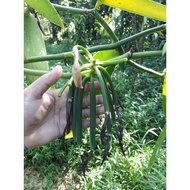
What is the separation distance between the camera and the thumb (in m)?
0.49

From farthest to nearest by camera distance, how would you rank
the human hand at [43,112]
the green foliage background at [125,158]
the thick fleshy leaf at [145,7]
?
the green foliage background at [125,158]
the human hand at [43,112]
the thick fleshy leaf at [145,7]

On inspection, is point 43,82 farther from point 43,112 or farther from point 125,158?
point 125,158

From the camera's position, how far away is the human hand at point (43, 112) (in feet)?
1.85

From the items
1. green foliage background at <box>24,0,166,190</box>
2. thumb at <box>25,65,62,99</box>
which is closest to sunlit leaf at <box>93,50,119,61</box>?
thumb at <box>25,65,62,99</box>

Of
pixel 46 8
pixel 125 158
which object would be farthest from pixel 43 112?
pixel 125 158

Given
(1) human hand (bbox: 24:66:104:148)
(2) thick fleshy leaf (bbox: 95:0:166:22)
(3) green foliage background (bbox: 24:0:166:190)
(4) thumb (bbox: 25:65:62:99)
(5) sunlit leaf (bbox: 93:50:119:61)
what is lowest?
(3) green foliage background (bbox: 24:0:166:190)

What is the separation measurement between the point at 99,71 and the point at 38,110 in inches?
9.7

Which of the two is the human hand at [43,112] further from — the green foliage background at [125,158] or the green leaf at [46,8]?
the green foliage background at [125,158]

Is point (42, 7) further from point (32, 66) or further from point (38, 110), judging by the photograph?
point (38, 110)

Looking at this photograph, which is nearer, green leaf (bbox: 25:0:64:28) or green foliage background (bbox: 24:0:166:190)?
green leaf (bbox: 25:0:64:28)

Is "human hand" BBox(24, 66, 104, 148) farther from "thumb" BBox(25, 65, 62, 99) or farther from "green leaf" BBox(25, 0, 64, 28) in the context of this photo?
"green leaf" BBox(25, 0, 64, 28)

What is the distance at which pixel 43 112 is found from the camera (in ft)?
2.19

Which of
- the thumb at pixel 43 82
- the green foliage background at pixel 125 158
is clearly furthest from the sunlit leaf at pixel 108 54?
the green foliage background at pixel 125 158

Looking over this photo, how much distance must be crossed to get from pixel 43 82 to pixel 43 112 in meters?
0.17
